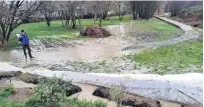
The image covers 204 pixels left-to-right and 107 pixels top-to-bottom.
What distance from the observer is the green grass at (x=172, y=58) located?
42.8ft

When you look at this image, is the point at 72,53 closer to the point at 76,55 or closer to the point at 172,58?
the point at 76,55

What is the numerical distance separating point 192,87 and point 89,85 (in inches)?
124

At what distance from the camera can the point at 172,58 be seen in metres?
15.0

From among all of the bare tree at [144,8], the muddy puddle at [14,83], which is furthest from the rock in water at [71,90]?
the bare tree at [144,8]

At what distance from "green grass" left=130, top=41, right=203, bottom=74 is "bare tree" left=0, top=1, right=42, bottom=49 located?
725 cm

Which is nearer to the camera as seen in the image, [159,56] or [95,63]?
[95,63]

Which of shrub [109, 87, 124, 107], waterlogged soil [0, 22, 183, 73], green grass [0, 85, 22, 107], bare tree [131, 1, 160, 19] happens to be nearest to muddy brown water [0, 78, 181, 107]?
shrub [109, 87, 124, 107]

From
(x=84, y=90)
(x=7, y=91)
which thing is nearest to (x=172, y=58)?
(x=84, y=90)

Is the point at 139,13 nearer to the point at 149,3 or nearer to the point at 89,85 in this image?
the point at 149,3

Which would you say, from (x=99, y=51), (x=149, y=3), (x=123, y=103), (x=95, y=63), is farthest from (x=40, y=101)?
(x=149, y=3)

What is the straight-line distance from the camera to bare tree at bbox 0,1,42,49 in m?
18.3

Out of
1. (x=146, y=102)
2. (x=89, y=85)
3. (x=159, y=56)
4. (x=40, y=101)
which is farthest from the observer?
(x=159, y=56)

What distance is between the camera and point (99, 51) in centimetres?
1762

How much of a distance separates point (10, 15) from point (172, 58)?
8.97m
